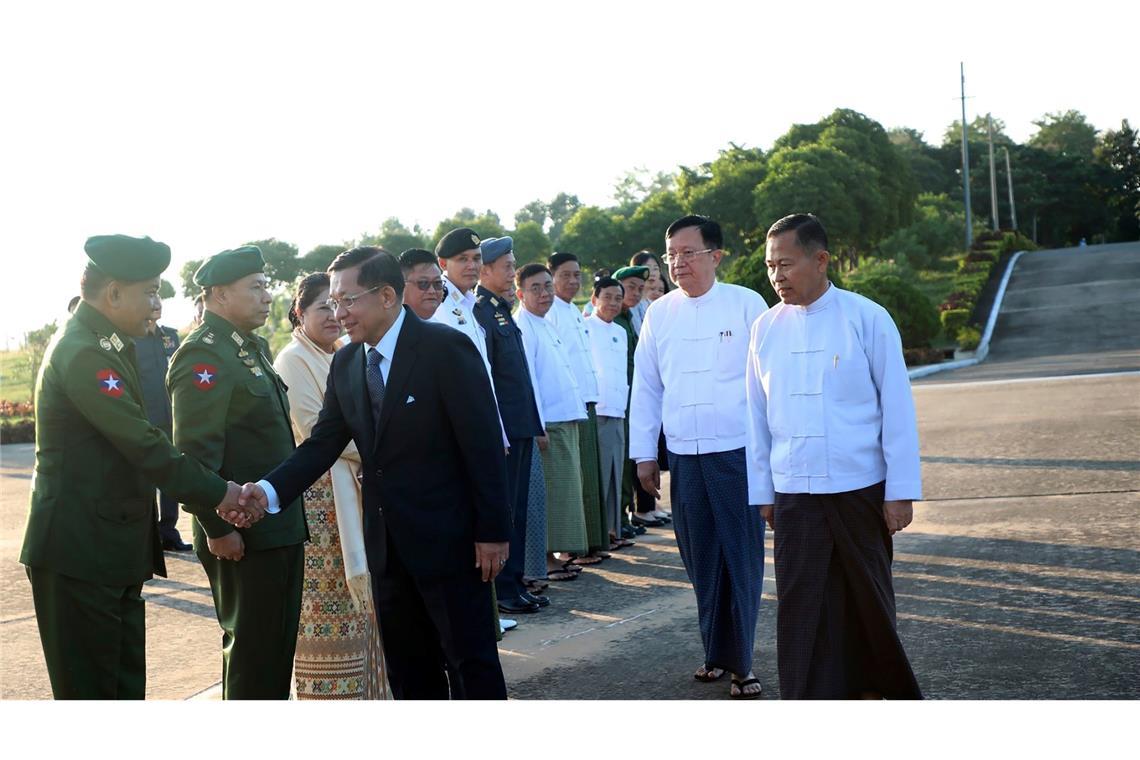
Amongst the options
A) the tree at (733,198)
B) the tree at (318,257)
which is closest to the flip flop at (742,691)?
the tree at (733,198)

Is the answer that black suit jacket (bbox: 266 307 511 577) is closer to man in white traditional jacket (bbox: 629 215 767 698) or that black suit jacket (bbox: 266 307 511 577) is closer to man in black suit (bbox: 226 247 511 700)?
man in black suit (bbox: 226 247 511 700)

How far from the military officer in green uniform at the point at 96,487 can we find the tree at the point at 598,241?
51.7 m

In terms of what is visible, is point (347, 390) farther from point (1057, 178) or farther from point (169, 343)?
point (1057, 178)

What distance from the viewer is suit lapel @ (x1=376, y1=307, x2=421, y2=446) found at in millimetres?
4164

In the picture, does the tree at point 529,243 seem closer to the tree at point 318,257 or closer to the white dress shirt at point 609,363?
the tree at point 318,257

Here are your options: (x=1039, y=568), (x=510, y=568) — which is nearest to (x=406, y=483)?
(x=510, y=568)

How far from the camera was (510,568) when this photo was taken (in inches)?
283

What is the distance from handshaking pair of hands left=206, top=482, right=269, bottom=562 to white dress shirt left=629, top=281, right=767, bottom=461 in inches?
81.2

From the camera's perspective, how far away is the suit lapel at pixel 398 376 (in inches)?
164

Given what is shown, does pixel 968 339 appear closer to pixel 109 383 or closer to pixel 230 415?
pixel 230 415

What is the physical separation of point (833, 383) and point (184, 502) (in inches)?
91.6

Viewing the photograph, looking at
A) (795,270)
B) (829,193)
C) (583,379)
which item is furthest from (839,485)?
(829,193)

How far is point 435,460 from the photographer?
165 inches

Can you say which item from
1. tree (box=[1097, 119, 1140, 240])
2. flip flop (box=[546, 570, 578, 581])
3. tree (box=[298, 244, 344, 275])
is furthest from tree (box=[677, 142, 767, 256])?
flip flop (box=[546, 570, 578, 581])
